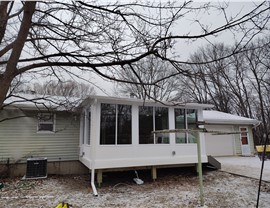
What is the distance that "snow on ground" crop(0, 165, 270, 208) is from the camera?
16.9 feet

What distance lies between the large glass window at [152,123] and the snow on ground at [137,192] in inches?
63.4

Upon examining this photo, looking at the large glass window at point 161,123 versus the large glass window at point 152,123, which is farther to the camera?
the large glass window at point 161,123

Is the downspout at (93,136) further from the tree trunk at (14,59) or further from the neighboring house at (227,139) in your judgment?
the neighboring house at (227,139)

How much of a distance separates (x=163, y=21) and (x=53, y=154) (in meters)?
8.28

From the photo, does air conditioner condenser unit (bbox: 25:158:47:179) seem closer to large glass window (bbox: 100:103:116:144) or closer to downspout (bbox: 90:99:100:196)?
downspout (bbox: 90:99:100:196)

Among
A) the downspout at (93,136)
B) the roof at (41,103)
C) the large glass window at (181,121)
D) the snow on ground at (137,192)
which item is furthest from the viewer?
the large glass window at (181,121)

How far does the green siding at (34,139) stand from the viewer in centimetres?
831

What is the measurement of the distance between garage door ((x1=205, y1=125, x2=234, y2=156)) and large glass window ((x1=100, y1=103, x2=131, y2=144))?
25.5ft

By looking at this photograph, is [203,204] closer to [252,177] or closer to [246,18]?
[252,177]

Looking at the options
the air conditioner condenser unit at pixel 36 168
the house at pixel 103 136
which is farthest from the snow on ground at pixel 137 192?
the house at pixel 103 136

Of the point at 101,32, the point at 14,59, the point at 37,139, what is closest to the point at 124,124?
the point at 37,139

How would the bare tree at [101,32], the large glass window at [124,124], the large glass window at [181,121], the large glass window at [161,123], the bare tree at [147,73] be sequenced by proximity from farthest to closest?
the large glass window at [181,121], the large glass window at [161,123], the large glass window at [124,124], the bare tree at [147,73], the bare tree at [101,32]

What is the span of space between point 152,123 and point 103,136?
209 cm

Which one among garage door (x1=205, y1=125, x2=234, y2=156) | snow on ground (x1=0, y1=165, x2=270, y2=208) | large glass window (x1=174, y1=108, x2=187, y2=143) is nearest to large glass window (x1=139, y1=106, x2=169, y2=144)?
large glass window (x1=174, y1=108, x2=187, y2=143)
